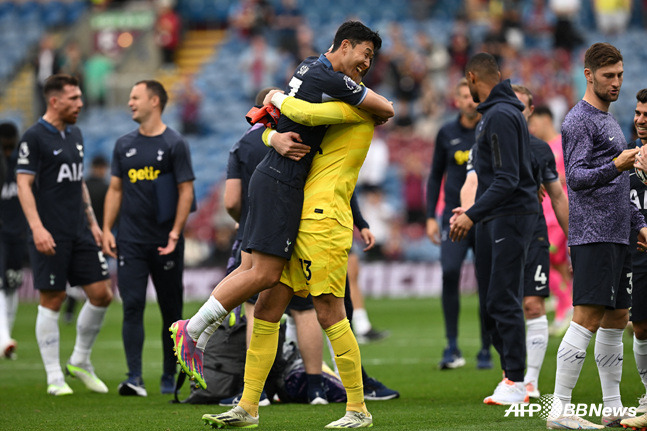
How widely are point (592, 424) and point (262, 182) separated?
2510 millimetres

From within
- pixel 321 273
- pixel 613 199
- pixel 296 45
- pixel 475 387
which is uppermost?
pixel 296 45

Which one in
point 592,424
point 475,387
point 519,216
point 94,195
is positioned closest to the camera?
point 592,424

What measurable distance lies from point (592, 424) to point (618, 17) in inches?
776

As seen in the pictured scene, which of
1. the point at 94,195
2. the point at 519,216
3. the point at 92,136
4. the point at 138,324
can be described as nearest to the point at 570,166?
the point at 519,216

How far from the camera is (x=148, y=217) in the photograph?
28.4 ft

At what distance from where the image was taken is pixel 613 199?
596 centimetres

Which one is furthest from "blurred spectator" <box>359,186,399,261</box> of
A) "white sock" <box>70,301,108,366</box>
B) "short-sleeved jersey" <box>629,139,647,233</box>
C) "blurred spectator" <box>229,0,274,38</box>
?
"short-sleeved jersey" <box>629,139,647,233</box>

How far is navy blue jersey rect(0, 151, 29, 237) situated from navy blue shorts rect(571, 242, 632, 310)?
26.9 ft

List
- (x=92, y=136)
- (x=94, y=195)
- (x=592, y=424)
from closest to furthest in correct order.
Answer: (x=592, y=424) < (x=94, y=195) < (x=92, y=136)

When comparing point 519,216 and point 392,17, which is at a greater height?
point 392,17

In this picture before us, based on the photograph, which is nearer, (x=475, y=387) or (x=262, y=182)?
(x=262, y=182)

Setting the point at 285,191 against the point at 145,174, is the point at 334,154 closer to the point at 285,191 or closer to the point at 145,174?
the point at 285,191

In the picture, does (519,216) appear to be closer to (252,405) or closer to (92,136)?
(252,405)

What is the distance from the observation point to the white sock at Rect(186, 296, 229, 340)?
6.08 meters
